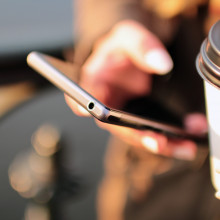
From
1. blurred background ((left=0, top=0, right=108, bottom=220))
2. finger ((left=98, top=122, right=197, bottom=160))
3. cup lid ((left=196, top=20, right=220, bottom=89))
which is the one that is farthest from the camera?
blurred background ((left=0, top=0, right=108, bottom=220))

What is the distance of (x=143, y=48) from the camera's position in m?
0.53

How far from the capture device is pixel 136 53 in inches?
21.6

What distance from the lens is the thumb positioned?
505 mm

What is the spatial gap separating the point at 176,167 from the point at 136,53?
0.74 feet

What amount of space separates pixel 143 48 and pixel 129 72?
0.12 metres

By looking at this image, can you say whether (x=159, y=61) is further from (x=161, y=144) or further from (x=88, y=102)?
(x=88, y=102)

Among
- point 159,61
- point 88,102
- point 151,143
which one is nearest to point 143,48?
point 159,61

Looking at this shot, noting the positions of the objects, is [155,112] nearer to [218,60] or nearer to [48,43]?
[218,60]

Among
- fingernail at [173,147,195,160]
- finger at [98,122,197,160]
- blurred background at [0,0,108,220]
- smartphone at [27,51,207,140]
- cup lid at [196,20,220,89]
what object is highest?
cup lid at [196,20,220,89]

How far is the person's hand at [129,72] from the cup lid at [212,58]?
18cm

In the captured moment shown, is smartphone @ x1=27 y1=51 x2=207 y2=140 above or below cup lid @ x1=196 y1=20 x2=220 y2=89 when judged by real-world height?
below

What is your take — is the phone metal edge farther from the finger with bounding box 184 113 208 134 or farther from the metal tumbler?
the finger with bounding box 184 113 208 134

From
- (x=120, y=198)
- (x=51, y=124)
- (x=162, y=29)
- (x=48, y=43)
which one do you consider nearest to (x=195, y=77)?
(x=162, y=29)

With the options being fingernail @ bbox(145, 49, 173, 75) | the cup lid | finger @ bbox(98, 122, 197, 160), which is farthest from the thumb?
the cup lid
